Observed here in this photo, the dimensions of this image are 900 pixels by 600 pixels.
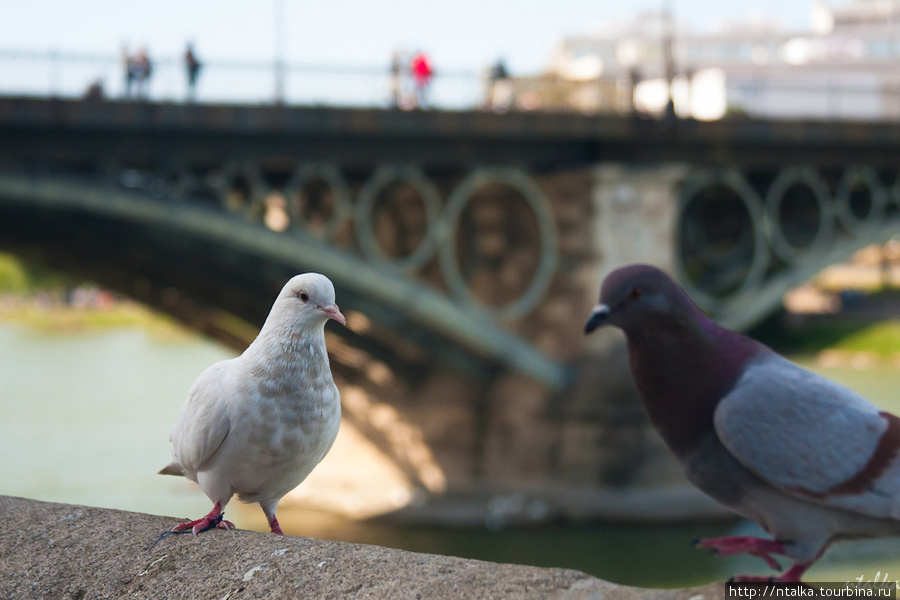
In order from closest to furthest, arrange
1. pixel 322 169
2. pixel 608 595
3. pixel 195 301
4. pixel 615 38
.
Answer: pixel 608 595 < pixel 322 169 < pixel 195 301 < pixel 615 38

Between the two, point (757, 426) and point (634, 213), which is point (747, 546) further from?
point (634, 213)

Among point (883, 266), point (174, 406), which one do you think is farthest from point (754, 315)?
point (883, 266)

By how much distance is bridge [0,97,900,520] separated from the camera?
12555 mm

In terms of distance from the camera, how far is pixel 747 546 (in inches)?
71.1

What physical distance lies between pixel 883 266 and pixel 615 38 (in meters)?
40.2

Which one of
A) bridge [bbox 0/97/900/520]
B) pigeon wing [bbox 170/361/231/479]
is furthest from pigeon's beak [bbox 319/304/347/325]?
bridge [bbox 0/97/900/520]

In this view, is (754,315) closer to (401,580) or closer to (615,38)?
(401,580)

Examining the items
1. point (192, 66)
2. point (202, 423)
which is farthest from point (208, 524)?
point (192, 66)

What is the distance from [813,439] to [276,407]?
1090 millimetres

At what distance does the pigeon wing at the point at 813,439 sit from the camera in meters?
1.87

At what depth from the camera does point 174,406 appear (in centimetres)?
2534

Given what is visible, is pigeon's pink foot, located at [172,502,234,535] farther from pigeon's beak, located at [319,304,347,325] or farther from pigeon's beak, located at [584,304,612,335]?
pigeon's beak, located at [584,304,612,335]

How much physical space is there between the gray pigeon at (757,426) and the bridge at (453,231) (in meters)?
10.8

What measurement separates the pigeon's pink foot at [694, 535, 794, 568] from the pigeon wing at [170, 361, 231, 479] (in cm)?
107
